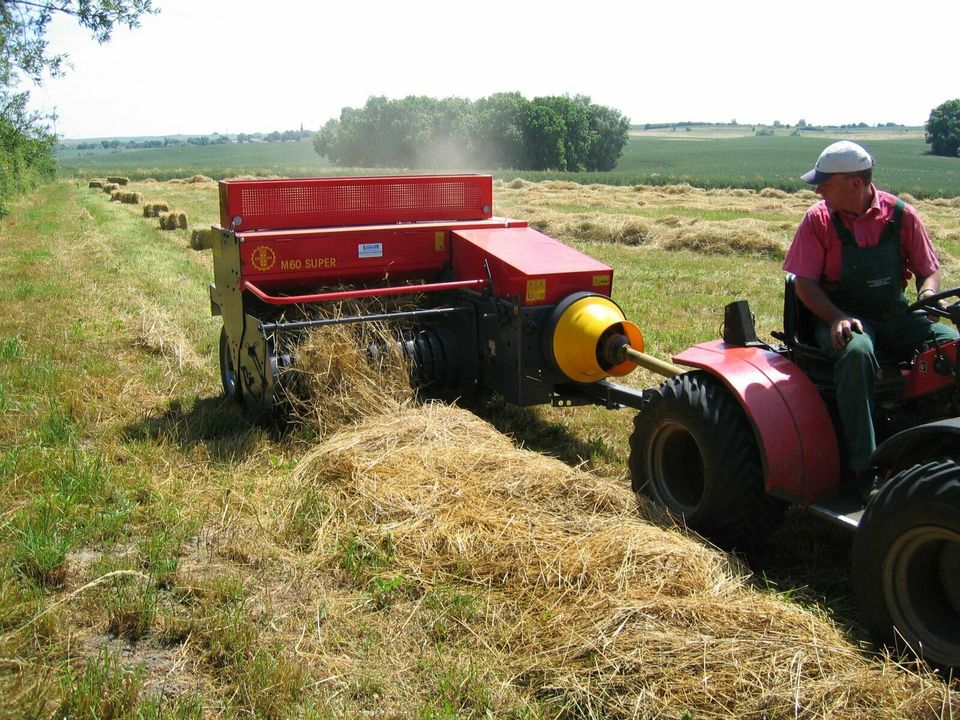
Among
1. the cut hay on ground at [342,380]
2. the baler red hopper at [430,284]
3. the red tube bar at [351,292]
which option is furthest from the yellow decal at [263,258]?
the cut hay on ground at [342,380]

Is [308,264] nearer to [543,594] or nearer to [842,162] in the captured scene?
[543,594]

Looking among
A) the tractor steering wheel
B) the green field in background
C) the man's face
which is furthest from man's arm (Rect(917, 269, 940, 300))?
the green field in background

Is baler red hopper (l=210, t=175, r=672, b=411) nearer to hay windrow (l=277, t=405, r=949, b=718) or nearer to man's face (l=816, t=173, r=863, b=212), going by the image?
hay windrow (l=277, t=405, r=949, b=718)

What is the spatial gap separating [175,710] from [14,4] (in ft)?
33.1

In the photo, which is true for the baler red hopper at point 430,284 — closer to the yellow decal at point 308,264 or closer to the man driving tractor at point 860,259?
the yellow decal at point 308,264

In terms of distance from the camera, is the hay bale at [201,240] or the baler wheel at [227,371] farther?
the hay bale at [201,240]

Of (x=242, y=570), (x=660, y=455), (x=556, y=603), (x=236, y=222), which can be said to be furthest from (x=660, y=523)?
(x=236, y=222)

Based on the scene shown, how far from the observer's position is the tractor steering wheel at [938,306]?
10.1ft

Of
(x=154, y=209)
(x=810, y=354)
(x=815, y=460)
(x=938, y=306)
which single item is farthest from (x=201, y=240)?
(x=938, y=306)

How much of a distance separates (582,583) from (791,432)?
962mm

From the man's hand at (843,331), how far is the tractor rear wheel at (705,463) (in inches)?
19.7

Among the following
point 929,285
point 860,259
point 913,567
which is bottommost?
point 913,567

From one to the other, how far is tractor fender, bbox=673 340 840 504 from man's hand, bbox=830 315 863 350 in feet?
0.87

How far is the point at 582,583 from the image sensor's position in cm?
335
